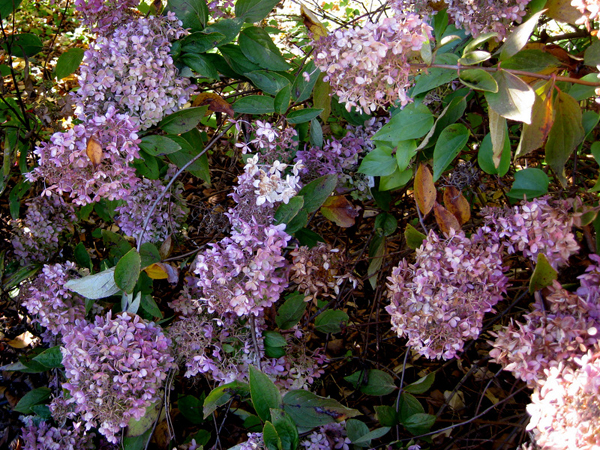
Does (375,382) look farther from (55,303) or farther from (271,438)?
(55,303)

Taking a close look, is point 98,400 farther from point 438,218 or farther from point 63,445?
point 438,218

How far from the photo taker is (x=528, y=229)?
0.95m

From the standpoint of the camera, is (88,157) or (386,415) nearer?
(88,157)

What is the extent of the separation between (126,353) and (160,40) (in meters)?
0.74

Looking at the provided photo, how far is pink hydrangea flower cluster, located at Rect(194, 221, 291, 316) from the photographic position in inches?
38.9

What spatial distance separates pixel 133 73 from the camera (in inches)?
45.4

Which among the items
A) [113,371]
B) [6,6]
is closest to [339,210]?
[113,371]

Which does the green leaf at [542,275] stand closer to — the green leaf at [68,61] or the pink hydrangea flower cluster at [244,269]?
the pink hydrangea flower cluster at [244,269]

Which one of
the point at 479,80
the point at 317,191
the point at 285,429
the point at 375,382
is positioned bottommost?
the point at 375,382

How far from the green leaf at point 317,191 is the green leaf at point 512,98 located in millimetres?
411

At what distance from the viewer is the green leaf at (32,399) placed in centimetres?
153

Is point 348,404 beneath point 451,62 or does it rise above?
beneath

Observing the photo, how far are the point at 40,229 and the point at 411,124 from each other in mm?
1304

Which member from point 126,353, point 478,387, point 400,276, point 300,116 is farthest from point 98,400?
point 478,387
